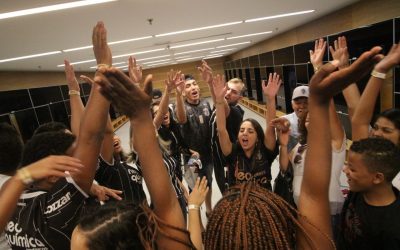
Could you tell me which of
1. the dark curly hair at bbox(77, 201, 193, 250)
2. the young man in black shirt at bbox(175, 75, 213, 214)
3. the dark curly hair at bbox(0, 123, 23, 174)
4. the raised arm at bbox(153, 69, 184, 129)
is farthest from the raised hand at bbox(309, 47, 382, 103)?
the young man in black shirt at bbox(175, 75, 213, 214)

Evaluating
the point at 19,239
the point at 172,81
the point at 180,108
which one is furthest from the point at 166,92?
the point at 19,239

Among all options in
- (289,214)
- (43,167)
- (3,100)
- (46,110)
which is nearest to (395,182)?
(289,214)

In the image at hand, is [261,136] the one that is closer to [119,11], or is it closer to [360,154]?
[360,154]

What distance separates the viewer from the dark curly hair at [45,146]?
1.30m

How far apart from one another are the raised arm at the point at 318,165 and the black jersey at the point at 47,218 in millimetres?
995

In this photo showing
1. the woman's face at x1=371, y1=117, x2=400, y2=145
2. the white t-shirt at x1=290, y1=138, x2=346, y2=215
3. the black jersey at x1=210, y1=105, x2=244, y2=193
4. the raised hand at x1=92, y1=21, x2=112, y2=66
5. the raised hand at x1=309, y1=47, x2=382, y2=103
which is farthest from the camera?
the black jersey at x1=210, y1=105, x2=244, y2=193

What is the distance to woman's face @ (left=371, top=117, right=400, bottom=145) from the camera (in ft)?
6.06

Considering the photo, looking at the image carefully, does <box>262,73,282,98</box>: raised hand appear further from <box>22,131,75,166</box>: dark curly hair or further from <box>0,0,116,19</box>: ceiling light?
<box>0,0,116,19</box>: ceiling light

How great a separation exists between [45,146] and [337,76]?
134 centimetres

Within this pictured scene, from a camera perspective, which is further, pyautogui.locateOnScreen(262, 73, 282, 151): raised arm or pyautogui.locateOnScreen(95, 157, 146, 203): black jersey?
pyautogui.locateOnScreen(262, 73, 282, 151): raised arm

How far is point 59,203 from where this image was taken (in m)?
1.18

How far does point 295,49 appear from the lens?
637 cm

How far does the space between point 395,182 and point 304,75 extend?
181 inches

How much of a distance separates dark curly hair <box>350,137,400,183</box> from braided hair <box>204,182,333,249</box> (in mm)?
717
